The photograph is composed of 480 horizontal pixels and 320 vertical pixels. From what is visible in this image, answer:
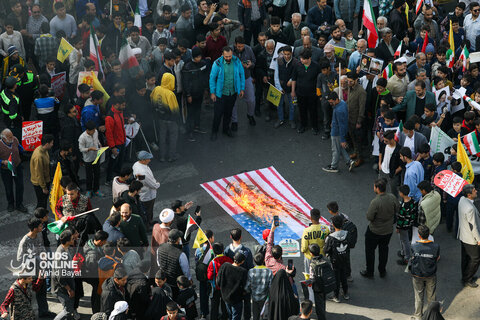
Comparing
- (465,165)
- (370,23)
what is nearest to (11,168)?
(465,165)

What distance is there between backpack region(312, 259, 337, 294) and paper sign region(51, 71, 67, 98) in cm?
786

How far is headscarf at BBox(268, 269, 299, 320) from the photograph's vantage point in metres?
11.3

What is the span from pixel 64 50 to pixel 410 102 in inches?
295

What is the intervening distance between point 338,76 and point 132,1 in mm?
6648

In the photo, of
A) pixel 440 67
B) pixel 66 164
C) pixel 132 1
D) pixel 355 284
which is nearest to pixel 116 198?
pixel 66 164

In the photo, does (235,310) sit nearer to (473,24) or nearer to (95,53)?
(95,53)

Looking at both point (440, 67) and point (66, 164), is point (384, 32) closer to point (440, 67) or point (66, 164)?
point (440, 67)

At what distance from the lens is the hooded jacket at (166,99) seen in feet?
53.9

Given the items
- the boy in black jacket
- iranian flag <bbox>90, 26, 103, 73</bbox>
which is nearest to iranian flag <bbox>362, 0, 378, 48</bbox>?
iranian flag <bbox>90, 26, 103, 73</bbox>

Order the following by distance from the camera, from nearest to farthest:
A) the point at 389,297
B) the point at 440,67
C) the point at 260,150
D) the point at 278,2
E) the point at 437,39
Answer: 1. the point at 389,297
2. the point at 440,67
3. the point at 260,150
4. the point at 437,39
5. the point at 278,2

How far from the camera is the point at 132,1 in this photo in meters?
20.8

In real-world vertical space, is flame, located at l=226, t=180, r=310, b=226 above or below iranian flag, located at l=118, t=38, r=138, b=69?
below

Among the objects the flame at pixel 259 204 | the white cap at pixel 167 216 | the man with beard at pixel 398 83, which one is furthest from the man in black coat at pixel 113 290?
the man with beard at pixel 398 83

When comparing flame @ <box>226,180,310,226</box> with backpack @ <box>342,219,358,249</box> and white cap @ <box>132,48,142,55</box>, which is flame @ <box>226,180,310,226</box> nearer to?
backpack @ <box>342,219,358,249</box>
